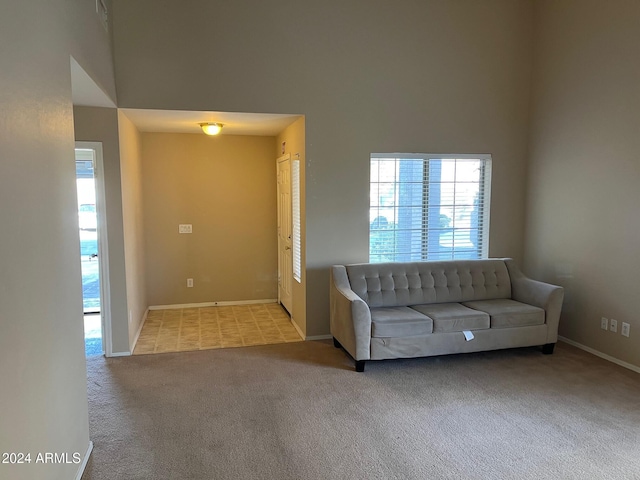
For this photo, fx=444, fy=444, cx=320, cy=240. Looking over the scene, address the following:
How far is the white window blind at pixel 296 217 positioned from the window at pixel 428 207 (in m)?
0.82

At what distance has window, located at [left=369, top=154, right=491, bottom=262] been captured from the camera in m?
5.04

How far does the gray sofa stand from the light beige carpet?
0.21 meters

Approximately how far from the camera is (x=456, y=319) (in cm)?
411

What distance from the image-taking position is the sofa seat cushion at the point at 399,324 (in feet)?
12.9

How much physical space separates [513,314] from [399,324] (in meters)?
1.17

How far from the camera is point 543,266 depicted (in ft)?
16.7

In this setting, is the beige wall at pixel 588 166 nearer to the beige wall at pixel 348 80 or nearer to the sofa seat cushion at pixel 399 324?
the beige wall at pixel 348 80

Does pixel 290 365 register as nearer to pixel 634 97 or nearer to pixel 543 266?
pixel 543 266

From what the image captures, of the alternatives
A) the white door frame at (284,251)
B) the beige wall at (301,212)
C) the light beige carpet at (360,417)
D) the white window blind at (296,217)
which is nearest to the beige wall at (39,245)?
the light beige carpet at (360,417)

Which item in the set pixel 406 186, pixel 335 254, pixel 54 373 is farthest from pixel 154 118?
pixel 54 373

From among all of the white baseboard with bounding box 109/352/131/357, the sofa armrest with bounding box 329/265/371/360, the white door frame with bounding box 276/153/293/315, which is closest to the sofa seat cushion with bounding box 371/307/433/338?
the sofa armrest with bounding box 329/265/371/360

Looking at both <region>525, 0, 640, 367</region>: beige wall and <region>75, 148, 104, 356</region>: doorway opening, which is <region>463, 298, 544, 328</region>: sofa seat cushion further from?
<region>75, 148, 104, 356</region>: doorway opening

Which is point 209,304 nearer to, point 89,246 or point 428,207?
point 89,246

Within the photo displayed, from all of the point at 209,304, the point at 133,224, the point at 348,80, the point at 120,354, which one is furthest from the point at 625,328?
the point at 133,224
